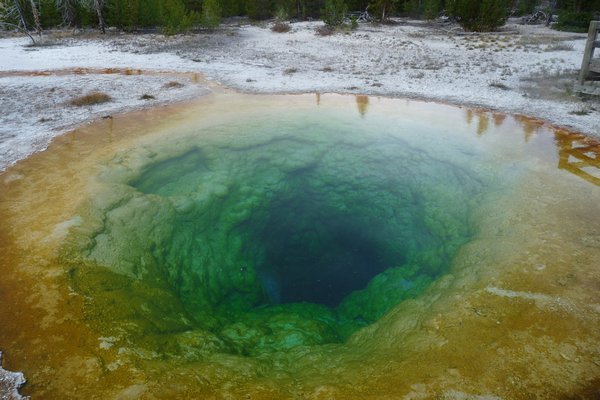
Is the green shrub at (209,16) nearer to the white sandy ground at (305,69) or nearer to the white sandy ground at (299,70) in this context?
the white sandy ground at (305,69)

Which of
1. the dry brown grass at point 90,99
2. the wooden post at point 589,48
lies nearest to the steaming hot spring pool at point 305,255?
the dry brown grass at point 90,99

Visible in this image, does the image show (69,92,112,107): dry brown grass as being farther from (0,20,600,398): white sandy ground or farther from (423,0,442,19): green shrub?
(423,0,442,19): green shrub

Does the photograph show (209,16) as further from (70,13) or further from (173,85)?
(173,85)

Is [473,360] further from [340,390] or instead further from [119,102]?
[119,102]

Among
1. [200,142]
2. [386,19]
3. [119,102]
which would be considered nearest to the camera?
[200,142]

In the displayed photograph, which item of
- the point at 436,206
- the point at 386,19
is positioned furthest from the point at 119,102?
the point at 386,19

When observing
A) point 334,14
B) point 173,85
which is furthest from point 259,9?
point 173,85
